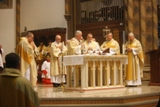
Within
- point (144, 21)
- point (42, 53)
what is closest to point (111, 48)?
point (144, 21)

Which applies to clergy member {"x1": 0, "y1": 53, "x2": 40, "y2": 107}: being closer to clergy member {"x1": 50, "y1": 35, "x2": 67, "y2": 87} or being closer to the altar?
the altar

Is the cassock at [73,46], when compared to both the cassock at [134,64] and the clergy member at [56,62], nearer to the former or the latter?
the clergy member at [56,62]

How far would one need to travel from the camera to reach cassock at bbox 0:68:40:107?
3240mm

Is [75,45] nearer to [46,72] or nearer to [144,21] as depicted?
[144,21]

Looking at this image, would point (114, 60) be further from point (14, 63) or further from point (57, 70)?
point (14, 63)

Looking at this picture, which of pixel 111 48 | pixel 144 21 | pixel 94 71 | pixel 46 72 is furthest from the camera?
pixel 46 72

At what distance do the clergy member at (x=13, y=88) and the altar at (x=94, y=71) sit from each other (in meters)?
4.81

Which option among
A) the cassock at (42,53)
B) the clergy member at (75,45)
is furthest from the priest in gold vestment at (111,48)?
the cassock at (42,53)

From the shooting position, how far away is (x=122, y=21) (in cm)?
1331

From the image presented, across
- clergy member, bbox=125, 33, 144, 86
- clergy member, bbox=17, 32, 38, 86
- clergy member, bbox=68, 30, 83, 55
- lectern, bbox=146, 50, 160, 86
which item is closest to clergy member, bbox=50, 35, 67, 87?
clergy member, bbox=17, 32, 38, 86

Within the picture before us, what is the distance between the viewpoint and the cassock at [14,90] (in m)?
3.24

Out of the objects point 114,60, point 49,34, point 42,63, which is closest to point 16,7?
point 49,34

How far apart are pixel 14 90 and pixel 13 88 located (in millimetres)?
24

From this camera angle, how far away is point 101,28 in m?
14.1
